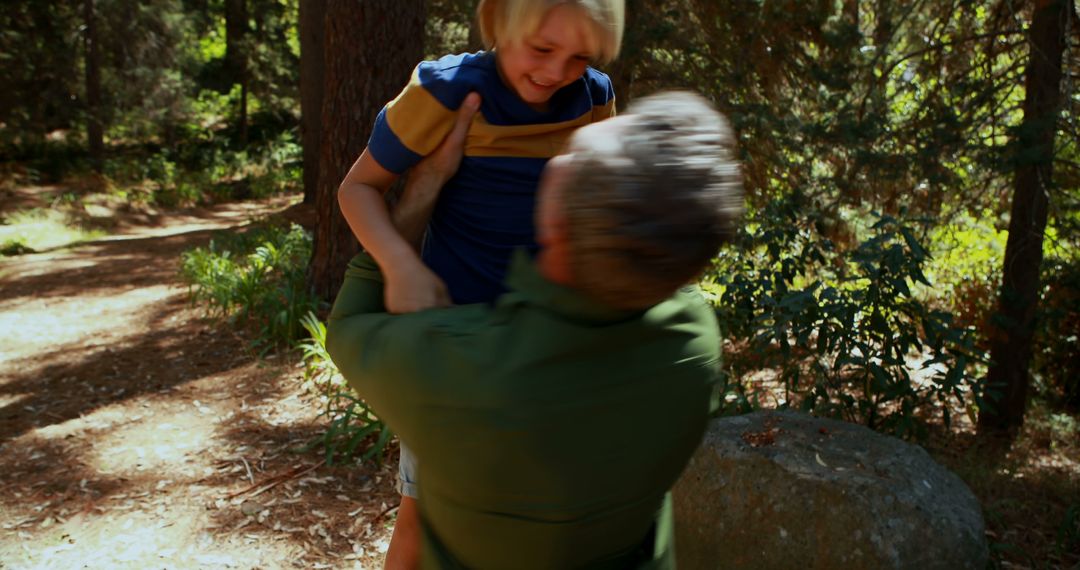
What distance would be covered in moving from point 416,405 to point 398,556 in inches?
31.0

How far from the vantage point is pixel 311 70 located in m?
12.6

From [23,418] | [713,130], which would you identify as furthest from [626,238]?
[23,418]

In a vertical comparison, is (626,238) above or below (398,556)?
above

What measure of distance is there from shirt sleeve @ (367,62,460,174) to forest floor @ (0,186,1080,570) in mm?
2643

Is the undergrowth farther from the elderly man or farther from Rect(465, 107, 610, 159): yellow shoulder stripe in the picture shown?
the elderly man

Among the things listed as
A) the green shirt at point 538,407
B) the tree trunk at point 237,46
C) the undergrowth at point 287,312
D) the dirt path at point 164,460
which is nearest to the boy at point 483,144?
the green shirt at point 538,407

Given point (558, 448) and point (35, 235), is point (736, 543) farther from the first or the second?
point (35, 235)

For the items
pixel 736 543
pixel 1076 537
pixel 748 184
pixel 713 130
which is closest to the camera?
pixel 713 130

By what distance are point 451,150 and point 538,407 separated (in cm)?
71

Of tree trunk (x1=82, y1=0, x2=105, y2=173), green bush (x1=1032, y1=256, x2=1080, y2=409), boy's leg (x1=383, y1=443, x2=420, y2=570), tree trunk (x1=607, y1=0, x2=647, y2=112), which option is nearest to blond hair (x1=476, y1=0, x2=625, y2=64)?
boy's leg (x1=383, y1=443, x2=420, y2=570)

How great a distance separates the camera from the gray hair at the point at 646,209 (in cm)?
106

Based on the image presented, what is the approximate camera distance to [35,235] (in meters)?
13.9

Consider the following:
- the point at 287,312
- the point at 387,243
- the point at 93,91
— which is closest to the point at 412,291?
the point at 387,243

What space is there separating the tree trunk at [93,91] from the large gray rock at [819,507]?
2040 centimetres
